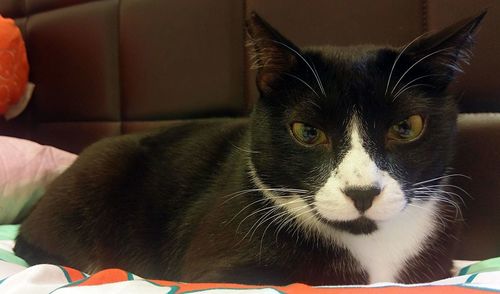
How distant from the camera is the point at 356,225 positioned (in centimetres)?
76

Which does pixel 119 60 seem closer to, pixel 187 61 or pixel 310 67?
pixel 187 61

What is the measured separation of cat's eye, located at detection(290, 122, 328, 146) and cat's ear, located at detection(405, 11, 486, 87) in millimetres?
196

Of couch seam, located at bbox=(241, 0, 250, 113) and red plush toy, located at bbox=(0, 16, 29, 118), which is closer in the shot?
couch seam, located at bbox=(241, 0, 250, 113)

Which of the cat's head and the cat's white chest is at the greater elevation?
the cat's head

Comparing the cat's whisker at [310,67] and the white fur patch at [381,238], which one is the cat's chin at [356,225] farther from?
the cat's whisker at [310,67]

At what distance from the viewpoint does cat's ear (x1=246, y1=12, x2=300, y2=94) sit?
78cm

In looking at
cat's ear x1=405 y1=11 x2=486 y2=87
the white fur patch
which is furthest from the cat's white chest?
cat's ear x1=405 y1=11 x2=486 y2=87

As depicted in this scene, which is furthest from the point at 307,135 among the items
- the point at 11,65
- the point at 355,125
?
the point at 11,65

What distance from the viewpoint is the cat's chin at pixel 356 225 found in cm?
74

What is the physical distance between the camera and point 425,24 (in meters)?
1.16

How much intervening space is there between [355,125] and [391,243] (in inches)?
9.3

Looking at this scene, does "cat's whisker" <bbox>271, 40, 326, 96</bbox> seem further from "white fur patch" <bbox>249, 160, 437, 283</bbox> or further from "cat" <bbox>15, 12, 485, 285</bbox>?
"white fur patch" <bbox>249, 160, 437, 283</bbox>

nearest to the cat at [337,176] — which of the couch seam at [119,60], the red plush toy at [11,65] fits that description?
the couch seam at [119,60]

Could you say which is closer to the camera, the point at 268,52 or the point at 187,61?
the point at 268,52
